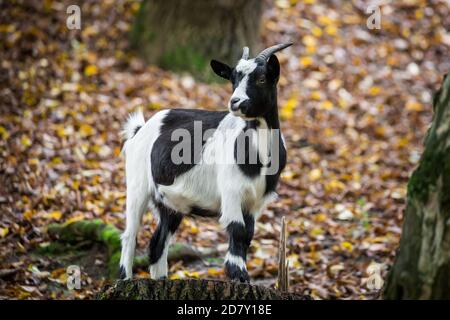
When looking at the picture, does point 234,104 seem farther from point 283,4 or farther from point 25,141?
point 283,4

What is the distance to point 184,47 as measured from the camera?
430 inches

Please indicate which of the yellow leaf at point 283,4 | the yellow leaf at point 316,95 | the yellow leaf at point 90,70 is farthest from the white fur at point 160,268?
the yellow leaf at point 283,4

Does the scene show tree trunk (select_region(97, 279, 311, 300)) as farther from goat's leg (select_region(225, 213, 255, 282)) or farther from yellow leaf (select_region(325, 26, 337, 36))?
yellow leaf (select_region(325, 26, 337, 36))

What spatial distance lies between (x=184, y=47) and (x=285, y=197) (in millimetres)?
3339

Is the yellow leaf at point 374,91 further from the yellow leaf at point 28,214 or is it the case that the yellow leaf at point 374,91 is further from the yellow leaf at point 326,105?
the yellow leaf at point 28,214

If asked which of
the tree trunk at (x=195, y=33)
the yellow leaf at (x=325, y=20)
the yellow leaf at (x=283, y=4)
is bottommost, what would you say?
the tree trunk at (x=195, y=33)

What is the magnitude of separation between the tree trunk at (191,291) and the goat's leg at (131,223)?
1215mm

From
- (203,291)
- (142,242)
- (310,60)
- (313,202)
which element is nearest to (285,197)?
(313,202)

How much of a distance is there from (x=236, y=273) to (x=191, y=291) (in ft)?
2.14

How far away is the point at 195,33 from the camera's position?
35.7 ft

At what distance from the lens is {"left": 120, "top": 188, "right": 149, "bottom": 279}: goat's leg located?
19.8 ft

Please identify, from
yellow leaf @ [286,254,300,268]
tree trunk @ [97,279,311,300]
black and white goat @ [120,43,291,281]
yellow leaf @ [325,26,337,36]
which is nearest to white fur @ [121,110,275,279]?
black and white goat @ [120,43,291,281]

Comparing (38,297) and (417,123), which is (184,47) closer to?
(417,123)

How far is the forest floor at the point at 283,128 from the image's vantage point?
23.7 ft
